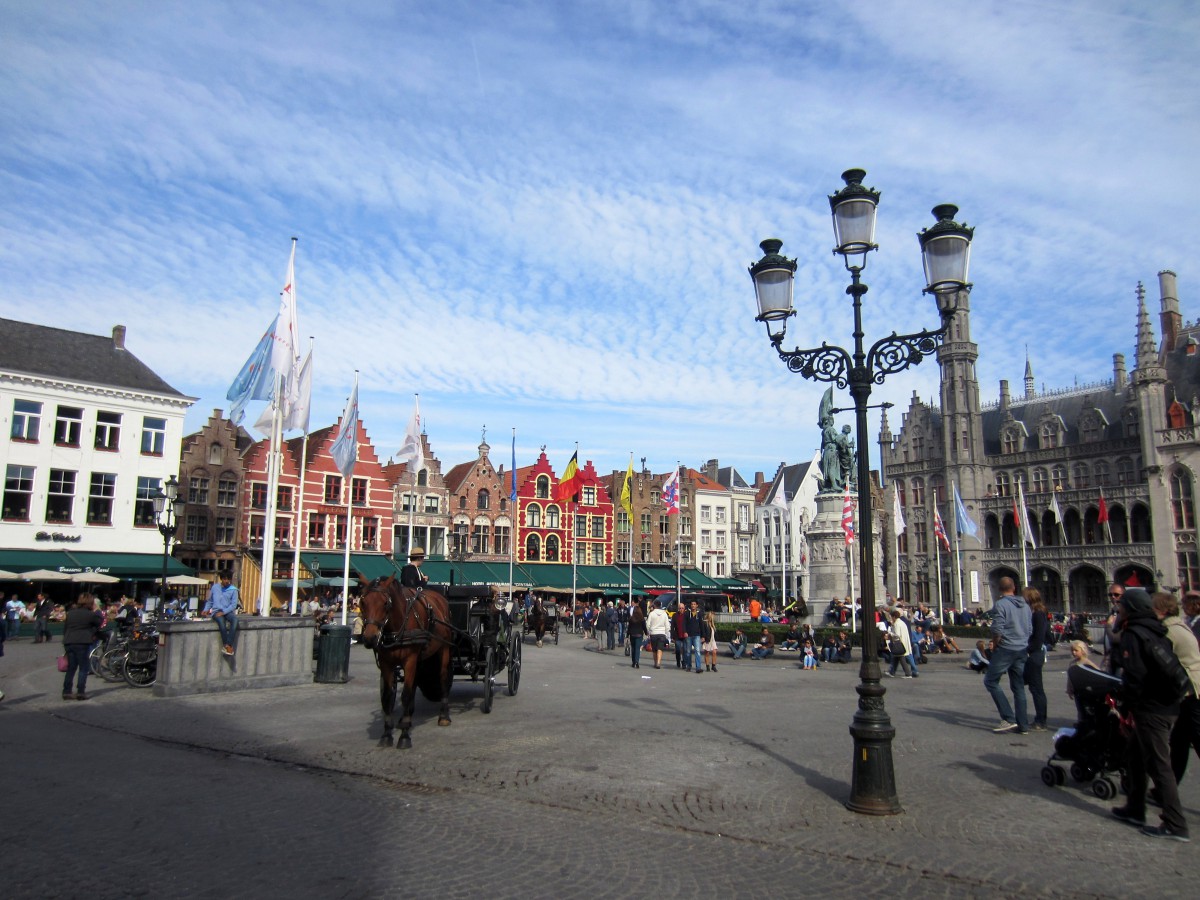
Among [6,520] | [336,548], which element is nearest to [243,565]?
[336,548]

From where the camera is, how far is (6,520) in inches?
1517

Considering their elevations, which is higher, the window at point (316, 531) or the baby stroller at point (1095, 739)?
the window at point (316, 531)

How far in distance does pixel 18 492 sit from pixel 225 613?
31768 millimetres

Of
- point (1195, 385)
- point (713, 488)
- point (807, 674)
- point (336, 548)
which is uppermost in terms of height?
point (1195, 385)

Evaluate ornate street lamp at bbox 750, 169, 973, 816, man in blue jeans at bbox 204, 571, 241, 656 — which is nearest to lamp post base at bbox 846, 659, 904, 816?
ornate street lamp at bbox 750, 169, 973, 816

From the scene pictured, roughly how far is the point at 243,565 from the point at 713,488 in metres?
40.2

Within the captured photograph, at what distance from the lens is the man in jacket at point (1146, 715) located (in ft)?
21.8

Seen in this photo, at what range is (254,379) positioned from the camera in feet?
64.5

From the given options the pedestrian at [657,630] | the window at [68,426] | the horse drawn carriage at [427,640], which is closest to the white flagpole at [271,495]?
the horse drawn carriage at [427,640]

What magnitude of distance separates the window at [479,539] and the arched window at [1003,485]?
4098 cm

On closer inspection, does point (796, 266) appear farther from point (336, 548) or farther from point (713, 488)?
point (713, 488)

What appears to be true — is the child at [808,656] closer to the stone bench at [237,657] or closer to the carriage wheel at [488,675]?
the carriage wheel at [488,675]

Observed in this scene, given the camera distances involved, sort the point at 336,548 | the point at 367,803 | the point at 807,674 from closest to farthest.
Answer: the point at 367,803 → the point at 807,674 → the point at 336,548

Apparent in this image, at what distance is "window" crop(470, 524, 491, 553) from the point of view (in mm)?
58906
